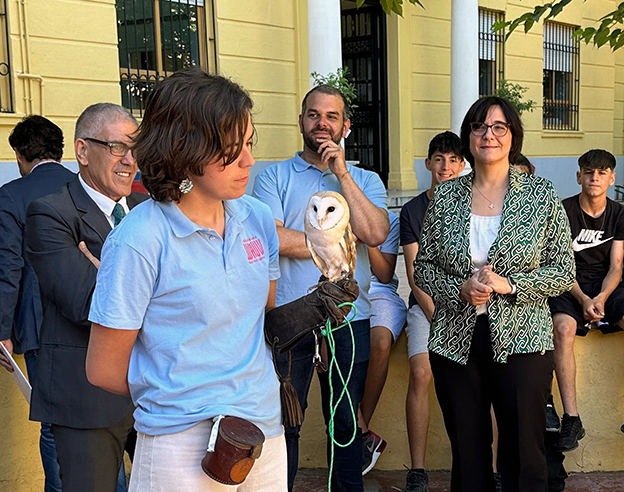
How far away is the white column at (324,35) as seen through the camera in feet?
30.2

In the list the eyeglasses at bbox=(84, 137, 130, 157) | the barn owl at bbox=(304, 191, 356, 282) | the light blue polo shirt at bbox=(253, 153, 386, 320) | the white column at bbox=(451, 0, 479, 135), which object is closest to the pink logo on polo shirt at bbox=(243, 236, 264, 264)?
the barn owl at bbox=(304, 191, 356, 282)

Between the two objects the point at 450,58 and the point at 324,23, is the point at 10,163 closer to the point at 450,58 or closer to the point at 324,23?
the point at 324,23

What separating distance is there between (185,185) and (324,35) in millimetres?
7964

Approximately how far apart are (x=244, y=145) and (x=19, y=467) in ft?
8.15

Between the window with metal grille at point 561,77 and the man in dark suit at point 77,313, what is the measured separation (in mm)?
13025

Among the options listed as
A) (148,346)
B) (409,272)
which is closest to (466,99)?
(409,272)

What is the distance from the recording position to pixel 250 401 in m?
1.79

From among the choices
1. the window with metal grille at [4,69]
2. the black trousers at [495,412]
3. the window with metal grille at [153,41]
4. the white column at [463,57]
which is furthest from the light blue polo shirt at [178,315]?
the white column at [463,57]

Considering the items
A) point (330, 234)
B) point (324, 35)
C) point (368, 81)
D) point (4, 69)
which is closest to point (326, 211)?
point (330, 234)

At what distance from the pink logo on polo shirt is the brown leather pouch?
42 centimetres

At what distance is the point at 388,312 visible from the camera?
12.4 ft

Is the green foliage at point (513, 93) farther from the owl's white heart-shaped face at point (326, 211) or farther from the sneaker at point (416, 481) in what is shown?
the owl's white heart-shaped face at point (326, 211)

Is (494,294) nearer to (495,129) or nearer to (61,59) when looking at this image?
(495,129)

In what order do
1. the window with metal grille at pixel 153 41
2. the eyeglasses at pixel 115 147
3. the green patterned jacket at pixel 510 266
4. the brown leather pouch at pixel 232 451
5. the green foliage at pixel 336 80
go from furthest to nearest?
the green foliage at pixel 336 80 → the window with metal grille at pixel 153 41 → the green patterned jacket at pixel 510 266 → the eyeglasses at pixel 115 147 → the brown leather pouch at pixel 232 451
